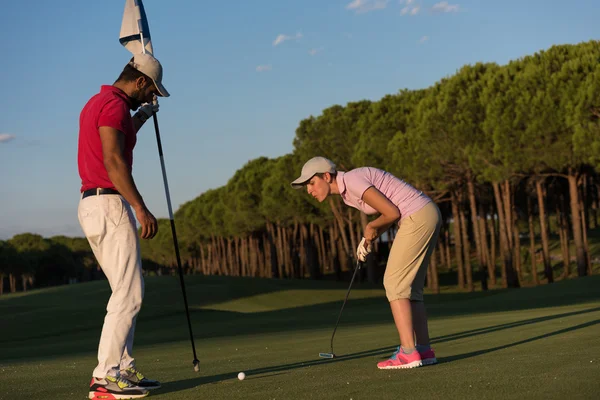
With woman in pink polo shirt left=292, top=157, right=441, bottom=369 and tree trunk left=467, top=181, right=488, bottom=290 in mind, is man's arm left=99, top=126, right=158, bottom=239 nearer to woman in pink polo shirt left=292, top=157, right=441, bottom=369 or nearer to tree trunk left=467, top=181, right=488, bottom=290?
woman in pink polo shirt left=292, top=157, right=441, bottom=369

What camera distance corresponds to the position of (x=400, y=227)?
8.16 meters

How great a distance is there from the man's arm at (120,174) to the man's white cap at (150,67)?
0.66 meters

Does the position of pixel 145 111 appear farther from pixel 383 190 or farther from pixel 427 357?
pixel 427 357

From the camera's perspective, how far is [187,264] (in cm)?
17162

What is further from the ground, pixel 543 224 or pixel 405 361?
pixel 543 224

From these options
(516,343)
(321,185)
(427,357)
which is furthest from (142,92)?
(516,343)

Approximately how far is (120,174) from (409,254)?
3.02 meters

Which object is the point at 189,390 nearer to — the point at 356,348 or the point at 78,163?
the point at 78,163

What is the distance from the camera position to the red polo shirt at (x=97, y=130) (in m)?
6.64

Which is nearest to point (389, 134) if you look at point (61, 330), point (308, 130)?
point (308, 130)

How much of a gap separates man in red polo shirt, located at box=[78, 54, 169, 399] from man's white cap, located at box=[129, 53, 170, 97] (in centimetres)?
32

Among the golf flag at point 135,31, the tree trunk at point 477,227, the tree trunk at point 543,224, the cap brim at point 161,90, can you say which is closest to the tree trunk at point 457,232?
the tree trunk at point 477,227

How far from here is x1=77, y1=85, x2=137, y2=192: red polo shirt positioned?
6.64 meters

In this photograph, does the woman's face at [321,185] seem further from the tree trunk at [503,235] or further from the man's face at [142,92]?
the tree trunk at [503,235]
